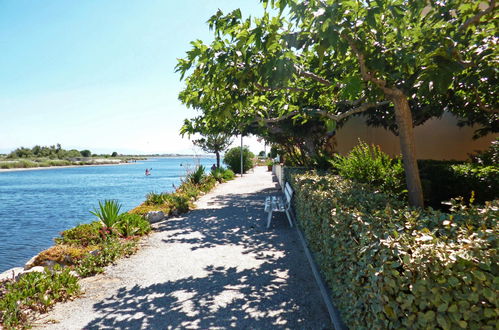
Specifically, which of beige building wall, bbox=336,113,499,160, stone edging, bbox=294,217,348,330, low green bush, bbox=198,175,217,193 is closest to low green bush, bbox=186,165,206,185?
low green bush, bbox=198,175,217,193

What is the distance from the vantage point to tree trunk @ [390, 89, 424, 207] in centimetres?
467

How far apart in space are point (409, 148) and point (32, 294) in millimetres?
6115

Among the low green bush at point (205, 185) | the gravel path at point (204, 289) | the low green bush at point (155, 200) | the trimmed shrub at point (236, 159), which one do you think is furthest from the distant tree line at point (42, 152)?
the gravel path at point (204, 289)

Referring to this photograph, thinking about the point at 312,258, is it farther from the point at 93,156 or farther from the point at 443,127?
the point at 93,156

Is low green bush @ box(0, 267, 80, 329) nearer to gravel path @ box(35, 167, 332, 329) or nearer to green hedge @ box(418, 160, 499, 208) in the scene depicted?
gravel path @ box(35, 167, 332, 329)

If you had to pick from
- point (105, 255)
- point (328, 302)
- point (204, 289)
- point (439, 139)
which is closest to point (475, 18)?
point (328, 302)

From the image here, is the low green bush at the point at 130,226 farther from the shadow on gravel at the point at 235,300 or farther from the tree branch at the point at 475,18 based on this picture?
the tree branch at the point at 475,18

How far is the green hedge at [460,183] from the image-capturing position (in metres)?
6.00

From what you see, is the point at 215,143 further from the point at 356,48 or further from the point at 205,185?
the point at 356,48

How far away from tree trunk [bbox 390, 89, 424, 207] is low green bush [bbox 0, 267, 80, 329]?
5.52 meters

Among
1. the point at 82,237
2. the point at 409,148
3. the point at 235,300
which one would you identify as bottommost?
the point at 235,300

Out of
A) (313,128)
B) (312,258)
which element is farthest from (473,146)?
(312,258)

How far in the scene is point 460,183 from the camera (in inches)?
264

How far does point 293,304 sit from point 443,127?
514 inches
